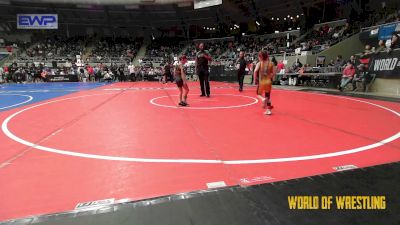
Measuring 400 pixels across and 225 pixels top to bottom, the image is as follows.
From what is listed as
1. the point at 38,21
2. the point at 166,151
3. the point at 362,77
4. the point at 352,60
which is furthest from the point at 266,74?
the point at 38,21

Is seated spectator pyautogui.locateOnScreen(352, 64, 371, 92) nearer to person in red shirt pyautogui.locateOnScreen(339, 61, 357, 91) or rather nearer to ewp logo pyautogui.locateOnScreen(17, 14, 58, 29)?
person in red shirt pyautogui.locateOnScreen(339, 61, 357, 91)

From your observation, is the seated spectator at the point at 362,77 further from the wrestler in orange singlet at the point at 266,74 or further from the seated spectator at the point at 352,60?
the wrestler in orange singlet at the point at 266,74

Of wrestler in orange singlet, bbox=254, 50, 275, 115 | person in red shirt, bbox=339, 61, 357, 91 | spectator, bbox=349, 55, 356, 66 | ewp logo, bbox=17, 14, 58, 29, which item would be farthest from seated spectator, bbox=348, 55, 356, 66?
ewp logo, bbox=17, 14, 58, 29

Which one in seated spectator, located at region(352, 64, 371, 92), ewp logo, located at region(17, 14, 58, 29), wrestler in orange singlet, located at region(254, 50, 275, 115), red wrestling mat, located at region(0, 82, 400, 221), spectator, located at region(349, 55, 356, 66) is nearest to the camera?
red wrestling mat, located at region(0, 82, 400, 221)

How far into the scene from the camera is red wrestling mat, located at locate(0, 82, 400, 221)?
311 centimetres

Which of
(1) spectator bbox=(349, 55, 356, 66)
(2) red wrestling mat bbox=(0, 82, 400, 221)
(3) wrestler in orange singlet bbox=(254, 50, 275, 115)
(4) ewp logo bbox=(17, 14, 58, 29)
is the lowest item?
(2) red wrestling mat bbox=(0, 82, 400, 221)

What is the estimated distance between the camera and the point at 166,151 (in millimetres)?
4348

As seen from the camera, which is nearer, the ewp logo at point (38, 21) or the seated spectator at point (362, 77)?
the seated spectator at point (362, 77)

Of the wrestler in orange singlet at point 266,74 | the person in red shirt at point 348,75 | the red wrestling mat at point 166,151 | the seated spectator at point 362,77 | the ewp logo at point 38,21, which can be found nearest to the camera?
the red wrestling mat at point 166,151

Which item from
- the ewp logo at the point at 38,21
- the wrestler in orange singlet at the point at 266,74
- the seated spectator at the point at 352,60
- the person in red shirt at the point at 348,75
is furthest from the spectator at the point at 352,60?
the ewp logo at the point at 38,21

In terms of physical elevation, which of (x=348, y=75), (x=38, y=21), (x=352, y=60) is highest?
(x=38, y=21)

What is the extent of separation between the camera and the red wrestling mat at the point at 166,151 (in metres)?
3.11

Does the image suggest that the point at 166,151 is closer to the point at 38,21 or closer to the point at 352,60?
the point at 352,60

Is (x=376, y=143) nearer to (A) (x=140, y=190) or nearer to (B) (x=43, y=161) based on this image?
(A) (x=140, y=190)
